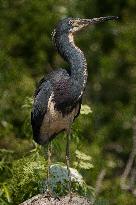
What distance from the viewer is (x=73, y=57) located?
7.09 m

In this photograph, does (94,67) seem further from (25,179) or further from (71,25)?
(71,25)

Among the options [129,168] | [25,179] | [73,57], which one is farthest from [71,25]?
[129,168]

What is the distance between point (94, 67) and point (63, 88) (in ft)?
23.1

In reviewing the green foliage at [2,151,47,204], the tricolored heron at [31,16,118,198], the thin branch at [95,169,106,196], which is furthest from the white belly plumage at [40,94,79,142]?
the thin branch at [95,169,106,196]

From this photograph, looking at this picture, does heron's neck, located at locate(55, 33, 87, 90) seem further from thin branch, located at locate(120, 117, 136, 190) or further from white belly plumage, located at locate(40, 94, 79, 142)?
thin branch, located at locate(120, 117, 136, 190)

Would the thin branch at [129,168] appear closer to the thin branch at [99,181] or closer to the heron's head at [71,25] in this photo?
the thin branch at [99,181]

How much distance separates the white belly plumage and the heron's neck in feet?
0.82

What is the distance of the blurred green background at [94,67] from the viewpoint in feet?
38.3

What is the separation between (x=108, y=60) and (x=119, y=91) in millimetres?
695

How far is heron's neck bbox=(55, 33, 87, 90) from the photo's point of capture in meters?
7.05

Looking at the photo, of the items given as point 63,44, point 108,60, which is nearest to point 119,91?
point 108,60

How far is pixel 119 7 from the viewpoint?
14266 mm

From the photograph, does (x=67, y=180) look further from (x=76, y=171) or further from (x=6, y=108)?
(x=6, y=108)

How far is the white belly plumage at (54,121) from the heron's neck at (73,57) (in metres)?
0.25
